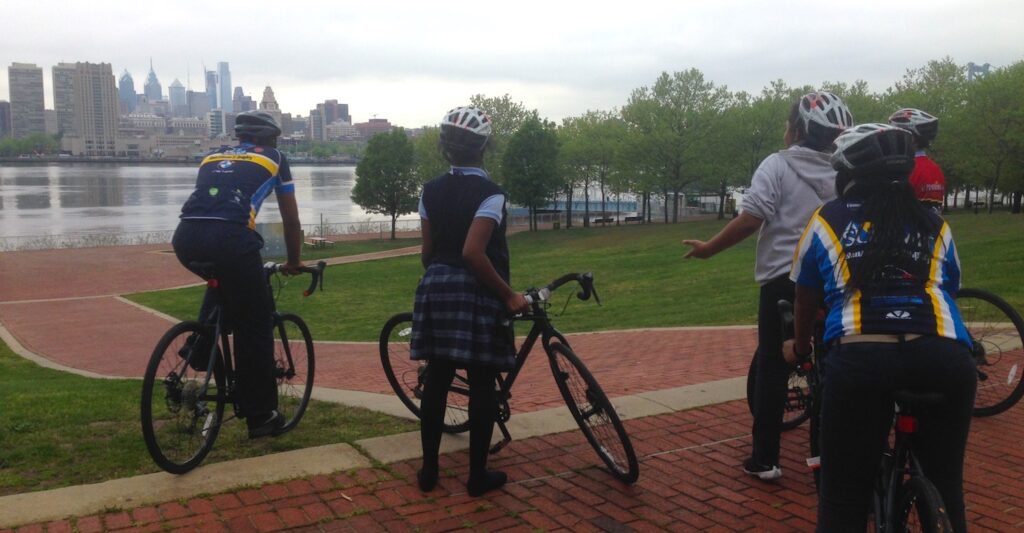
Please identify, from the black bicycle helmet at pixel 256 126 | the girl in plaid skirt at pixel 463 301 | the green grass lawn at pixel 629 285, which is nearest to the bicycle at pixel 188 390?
the black bicycle helmet at pixel 256 126

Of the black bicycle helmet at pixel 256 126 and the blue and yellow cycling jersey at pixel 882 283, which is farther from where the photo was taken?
the black bicycle helmet at pixel 256 126

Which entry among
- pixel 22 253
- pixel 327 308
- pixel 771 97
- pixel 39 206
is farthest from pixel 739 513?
pixel 39 206

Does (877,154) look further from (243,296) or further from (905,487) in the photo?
(243,296)

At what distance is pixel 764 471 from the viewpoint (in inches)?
158

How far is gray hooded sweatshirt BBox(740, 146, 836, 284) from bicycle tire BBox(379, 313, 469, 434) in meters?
1.81

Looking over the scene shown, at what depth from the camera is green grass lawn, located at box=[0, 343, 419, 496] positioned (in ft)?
13.1

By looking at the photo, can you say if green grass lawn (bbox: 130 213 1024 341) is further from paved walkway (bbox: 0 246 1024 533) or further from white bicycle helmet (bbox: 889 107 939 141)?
paved walkway (bbox: 0 246 1024 533)

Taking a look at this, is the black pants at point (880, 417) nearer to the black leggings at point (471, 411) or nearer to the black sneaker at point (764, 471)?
the black sneaker at point (764, 471)

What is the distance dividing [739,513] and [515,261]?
94.9 feet

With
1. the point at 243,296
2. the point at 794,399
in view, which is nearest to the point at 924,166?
the point at 794,399

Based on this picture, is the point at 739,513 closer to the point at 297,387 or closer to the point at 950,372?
the point at 950,372

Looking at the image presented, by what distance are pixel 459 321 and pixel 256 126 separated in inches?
65.1

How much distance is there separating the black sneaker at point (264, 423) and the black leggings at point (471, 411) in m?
1.09

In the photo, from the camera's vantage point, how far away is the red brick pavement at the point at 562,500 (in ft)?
11.4
